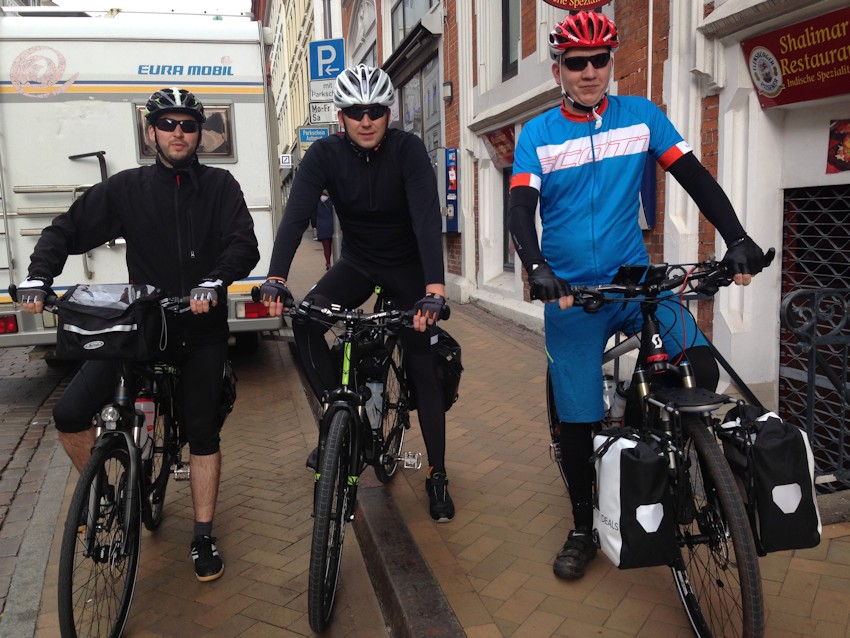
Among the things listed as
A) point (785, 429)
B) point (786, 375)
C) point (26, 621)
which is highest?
point (785, 429)

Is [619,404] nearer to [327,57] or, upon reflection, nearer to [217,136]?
[217,136]

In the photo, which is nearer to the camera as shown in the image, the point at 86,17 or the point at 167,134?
the point at 167,134


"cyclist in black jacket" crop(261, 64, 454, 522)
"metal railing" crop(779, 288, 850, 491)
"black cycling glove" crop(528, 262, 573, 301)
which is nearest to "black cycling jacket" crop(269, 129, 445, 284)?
"cyclist in black jacket" crop(261, 64, 454, 522)

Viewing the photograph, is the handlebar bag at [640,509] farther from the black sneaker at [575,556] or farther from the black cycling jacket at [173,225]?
the black cycling jacket at [173,225]

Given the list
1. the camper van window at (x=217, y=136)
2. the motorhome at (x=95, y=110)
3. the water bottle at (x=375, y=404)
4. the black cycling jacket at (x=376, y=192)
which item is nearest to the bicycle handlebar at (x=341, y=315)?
the black cycling jacket at (x=376, y=192)

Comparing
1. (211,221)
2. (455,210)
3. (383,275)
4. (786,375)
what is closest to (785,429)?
(383,275)

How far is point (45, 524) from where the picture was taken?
4.02 meters

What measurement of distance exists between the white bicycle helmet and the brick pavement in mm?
1989

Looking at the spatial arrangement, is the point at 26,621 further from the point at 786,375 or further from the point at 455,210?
the point at 455,210

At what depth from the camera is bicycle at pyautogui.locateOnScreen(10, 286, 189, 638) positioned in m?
2.55

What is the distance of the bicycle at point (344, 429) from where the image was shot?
8.78 ft

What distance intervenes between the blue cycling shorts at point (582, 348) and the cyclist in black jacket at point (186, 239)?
1.37 m

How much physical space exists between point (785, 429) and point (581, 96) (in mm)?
1376

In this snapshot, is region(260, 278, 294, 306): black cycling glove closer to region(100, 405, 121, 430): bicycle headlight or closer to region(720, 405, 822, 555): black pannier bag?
region(100, 405, 121, 430): bicycle headlight
